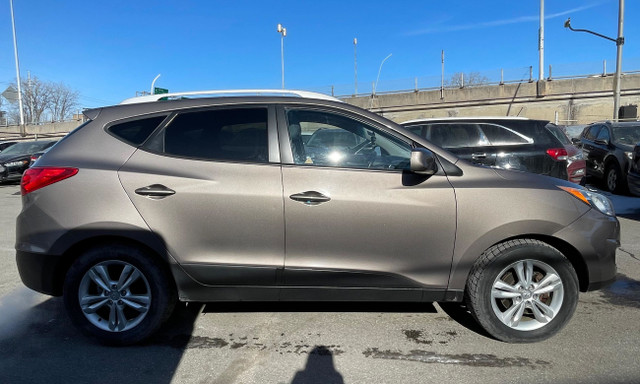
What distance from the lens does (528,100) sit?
110 ft

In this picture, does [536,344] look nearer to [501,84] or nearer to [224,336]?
[224,336]

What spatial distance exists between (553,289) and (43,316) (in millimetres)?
4225

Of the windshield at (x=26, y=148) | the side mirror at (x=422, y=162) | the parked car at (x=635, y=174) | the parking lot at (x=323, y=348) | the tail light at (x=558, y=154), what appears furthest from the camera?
the windshield at (x=26, y=148)

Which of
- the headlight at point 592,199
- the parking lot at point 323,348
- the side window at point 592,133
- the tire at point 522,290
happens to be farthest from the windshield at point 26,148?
the side window at point 592,133

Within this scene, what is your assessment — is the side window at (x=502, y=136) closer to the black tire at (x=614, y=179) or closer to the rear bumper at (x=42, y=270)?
the black tire at (x=614, y=179)

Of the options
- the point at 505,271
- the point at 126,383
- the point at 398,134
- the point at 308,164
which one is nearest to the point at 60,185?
the point at 126,383

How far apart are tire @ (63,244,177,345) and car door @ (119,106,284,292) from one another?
27cm

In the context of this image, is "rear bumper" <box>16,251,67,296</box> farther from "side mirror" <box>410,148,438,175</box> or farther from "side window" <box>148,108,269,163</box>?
"side mirror" <box>410,148,438,175</box>

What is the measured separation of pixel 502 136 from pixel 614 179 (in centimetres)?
439

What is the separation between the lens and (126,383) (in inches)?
107

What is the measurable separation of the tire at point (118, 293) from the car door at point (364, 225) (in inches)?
37.7

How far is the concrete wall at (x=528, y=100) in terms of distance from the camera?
31.7 m

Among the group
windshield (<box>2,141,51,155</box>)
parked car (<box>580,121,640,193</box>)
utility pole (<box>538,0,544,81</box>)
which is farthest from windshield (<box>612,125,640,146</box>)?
utility pole (<box>538,0,544,81</box>)

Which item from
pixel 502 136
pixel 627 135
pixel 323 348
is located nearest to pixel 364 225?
pixel 323 348
